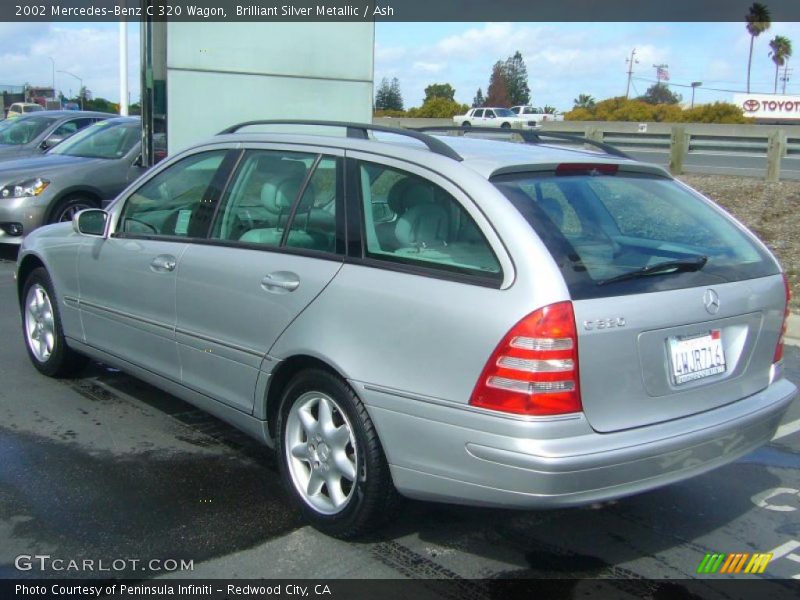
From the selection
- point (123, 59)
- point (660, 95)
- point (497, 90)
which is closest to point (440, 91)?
point (497, 90)

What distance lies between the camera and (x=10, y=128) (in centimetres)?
1466

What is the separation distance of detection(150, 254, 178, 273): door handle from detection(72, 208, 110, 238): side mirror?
2.16ft

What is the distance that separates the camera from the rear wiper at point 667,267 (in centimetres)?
326

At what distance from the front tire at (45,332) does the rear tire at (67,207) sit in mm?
4521

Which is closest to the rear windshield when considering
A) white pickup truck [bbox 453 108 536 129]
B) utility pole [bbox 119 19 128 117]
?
utility pole [bbox 119 19 128 117]

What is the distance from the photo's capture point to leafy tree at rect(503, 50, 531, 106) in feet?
321

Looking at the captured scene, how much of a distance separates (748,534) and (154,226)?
3406 millimetres

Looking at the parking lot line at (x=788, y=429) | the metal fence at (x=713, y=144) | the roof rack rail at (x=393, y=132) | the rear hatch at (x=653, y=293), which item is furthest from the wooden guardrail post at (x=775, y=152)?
the roof rack rail at (x=393, y=132)

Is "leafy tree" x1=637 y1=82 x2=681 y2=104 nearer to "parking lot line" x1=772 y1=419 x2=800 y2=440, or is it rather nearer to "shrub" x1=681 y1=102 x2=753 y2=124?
"shrub" x1=681 y1=102 x2=753 y2=124

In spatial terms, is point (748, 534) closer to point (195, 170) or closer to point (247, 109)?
point (195, 170)

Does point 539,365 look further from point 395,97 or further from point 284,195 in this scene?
point 395,97

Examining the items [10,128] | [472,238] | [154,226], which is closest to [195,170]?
[154,226]

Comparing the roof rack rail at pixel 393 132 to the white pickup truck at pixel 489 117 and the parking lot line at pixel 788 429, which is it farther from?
the white pickup truck at pixel 489 117
